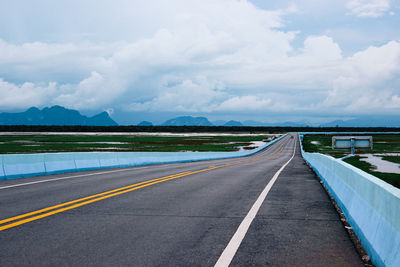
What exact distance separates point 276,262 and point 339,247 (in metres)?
1.34

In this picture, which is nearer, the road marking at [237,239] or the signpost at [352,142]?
the road marking at [237,239]

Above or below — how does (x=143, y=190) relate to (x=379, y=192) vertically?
below

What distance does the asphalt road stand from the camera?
5162 millimetres

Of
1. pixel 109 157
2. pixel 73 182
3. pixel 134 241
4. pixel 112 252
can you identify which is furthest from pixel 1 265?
pixel 109 157

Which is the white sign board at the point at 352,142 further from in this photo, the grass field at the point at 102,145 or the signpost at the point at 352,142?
the grass field at the point at 102,145

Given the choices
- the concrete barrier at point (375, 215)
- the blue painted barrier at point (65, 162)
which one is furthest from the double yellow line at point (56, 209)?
the blue painted barrier at point (65, 162)

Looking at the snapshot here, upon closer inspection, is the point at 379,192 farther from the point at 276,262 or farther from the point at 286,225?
the point at 286,225

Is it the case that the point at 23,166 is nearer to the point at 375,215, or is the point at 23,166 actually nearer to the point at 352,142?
the point at 375,215

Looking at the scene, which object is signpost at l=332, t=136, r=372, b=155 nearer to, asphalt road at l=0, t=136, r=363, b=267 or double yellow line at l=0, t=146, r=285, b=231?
asphalt road at l=0, t=136, r=363, b=267

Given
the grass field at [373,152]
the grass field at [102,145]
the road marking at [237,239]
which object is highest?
the road marking at [237,239]

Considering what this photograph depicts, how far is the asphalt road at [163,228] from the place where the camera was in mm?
5162

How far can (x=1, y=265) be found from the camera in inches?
186

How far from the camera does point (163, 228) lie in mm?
6742

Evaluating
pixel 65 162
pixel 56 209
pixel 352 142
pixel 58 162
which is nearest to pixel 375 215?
pixel 56 209
